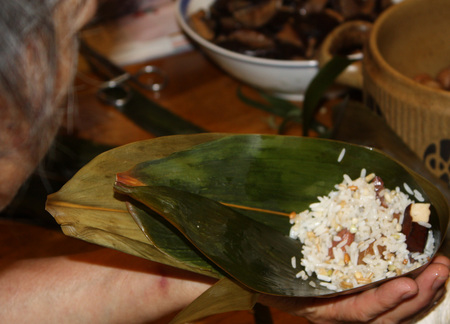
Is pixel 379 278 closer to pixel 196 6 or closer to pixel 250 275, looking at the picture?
pixel 250 275

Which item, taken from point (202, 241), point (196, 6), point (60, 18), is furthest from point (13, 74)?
point (196, 6)

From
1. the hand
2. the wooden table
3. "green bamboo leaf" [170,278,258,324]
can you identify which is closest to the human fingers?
the hand

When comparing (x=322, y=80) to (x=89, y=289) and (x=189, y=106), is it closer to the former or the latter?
(x=189, y=106)

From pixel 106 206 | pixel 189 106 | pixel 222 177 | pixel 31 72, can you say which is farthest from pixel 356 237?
pixel 189 106

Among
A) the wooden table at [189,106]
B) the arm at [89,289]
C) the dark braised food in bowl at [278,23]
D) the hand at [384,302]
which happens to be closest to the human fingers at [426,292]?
the hand at [384,302]

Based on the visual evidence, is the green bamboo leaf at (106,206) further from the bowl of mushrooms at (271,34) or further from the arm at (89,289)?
the bowl of mushrooms at (271,34)

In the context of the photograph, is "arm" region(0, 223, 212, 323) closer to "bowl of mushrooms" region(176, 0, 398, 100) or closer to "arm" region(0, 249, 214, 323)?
"arm" region(0, 249, 214, 323)
